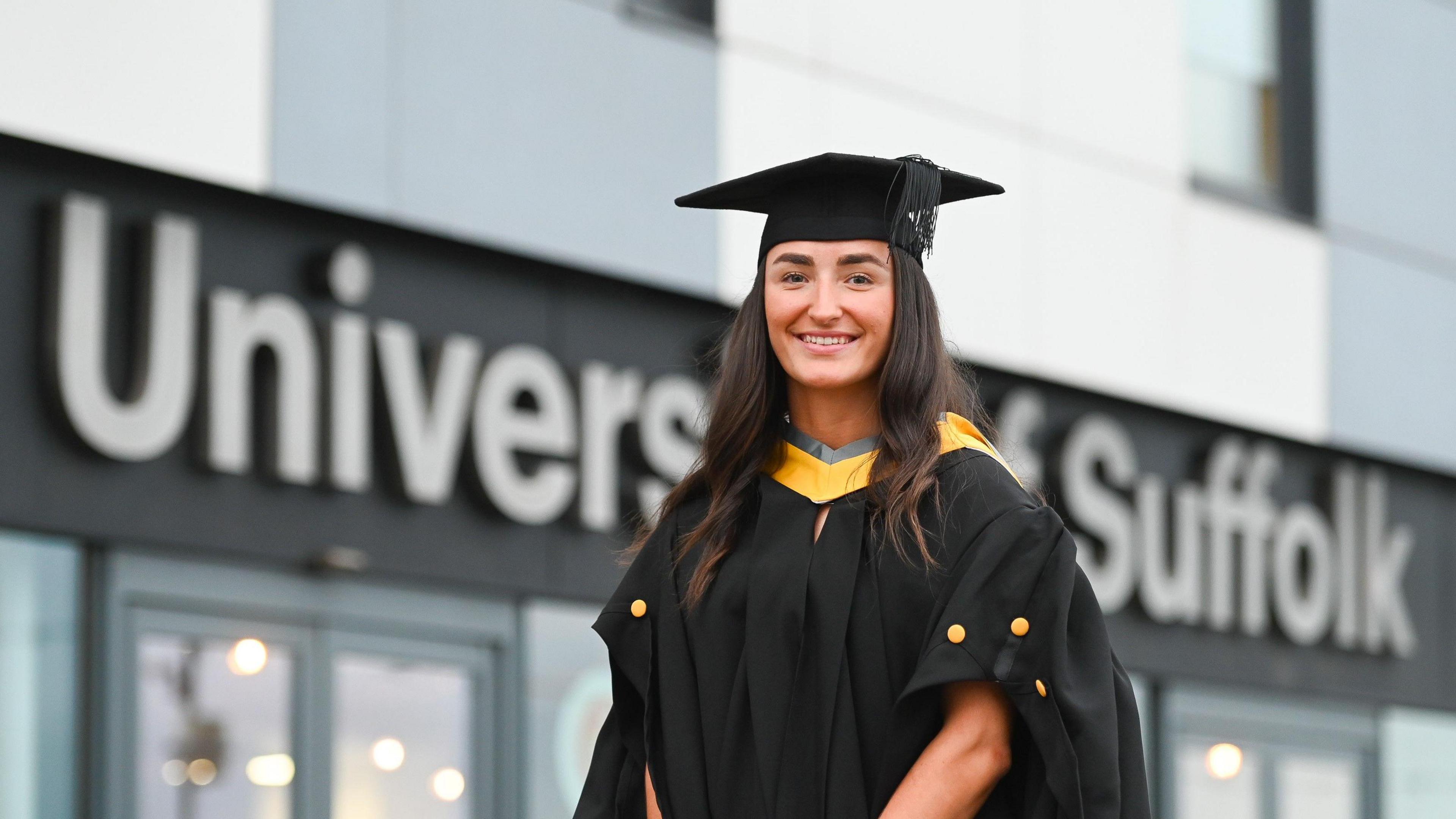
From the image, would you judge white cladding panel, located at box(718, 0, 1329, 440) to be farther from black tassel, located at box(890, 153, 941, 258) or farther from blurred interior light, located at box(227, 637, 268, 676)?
black tassel, located at box(890, 153, 941, 258)

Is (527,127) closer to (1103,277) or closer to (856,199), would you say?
(1103,277)

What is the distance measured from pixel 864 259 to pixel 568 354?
6.06 metres

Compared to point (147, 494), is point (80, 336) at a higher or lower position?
higher

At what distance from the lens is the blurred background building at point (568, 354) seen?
306 inches

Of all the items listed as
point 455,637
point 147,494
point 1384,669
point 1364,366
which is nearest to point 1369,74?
point 1364,366

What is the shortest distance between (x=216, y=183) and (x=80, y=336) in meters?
0.79

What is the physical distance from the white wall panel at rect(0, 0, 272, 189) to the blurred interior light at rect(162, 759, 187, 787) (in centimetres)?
211

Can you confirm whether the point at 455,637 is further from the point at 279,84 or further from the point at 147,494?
the point at 279,84

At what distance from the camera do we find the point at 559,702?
928 cm

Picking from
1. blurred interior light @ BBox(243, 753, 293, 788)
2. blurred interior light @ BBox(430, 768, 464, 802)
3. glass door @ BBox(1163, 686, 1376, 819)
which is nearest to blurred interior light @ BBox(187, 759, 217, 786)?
blurred interior light @ BBox(243, 753, 293, 788)

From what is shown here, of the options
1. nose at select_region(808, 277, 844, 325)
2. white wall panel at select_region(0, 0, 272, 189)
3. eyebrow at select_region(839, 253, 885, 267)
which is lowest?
nose at select_region(808, 277, 844, 325)

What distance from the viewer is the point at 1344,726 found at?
41.5 ft

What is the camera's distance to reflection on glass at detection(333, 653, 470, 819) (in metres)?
8.50

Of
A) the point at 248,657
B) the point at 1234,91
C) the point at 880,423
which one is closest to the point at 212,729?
the point at 248,657
